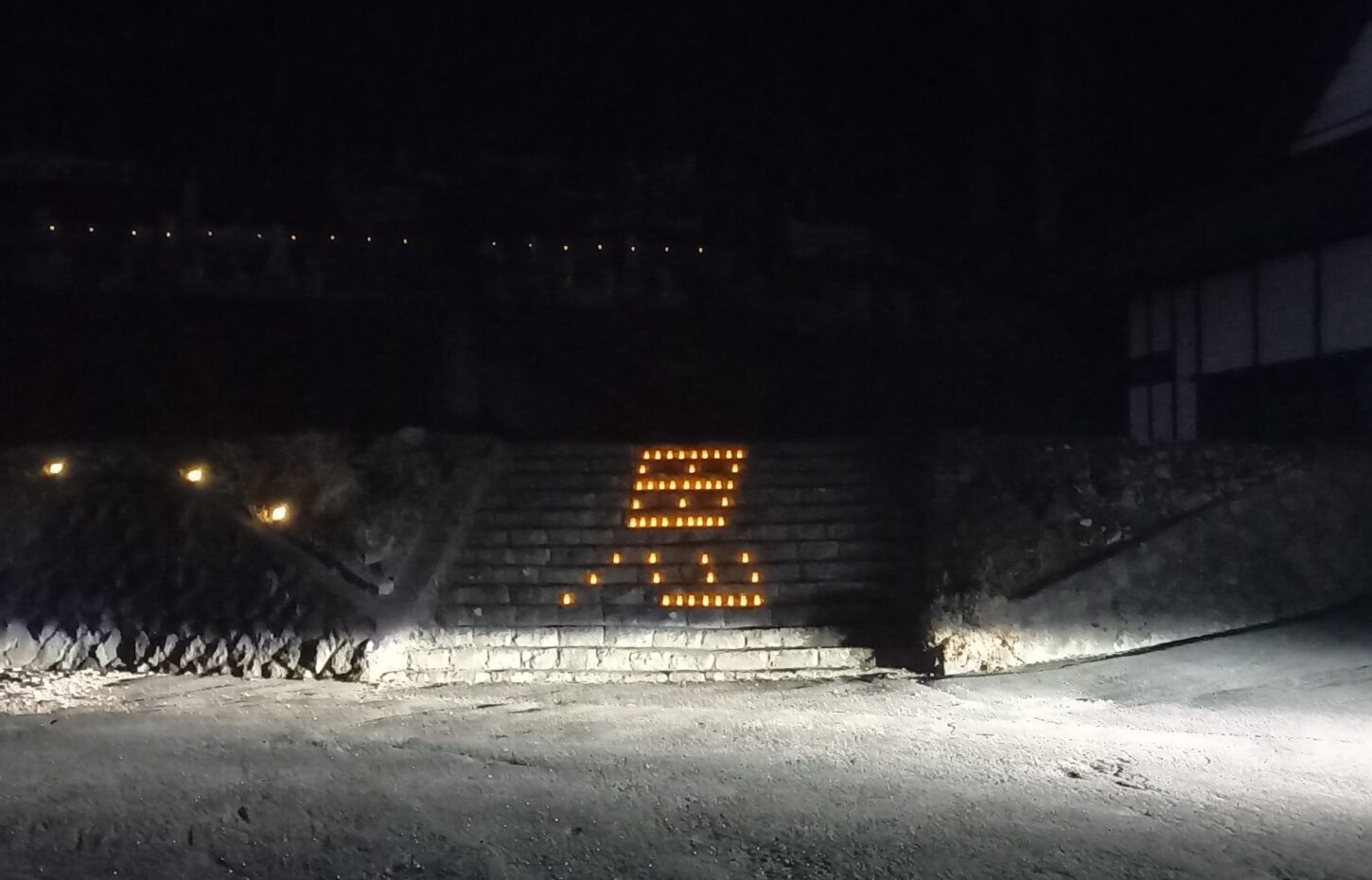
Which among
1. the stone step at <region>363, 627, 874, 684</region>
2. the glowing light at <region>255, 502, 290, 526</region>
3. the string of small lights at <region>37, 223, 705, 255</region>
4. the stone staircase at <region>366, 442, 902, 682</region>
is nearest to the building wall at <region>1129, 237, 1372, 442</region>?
the stone staircase at <region>366, 442, 902, 682</region>

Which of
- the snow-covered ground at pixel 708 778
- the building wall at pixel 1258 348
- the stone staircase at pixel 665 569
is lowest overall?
the snow-covered ground at pixel 708 778

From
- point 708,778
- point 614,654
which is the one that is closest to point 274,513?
point 614,654

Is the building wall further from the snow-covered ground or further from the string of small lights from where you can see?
the string of small lights

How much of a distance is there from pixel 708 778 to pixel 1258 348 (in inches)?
477

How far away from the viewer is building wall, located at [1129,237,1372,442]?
43.6 ft

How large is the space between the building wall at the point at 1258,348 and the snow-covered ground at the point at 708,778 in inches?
222

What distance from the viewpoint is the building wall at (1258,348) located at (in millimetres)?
13289

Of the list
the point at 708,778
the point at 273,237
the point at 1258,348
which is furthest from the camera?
the point at 273,237

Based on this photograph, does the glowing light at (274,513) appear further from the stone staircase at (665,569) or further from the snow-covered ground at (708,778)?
the snow-covered ground at (708,778)

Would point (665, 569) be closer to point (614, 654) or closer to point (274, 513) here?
point (614, 654)

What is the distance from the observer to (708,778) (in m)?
6.23

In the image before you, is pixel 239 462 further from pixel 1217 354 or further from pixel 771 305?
pixel 1217 354

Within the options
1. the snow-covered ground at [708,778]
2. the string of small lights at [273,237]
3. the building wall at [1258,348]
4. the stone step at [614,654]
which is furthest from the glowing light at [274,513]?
the building wall at [1258,348]

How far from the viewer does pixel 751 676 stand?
32.6ft
